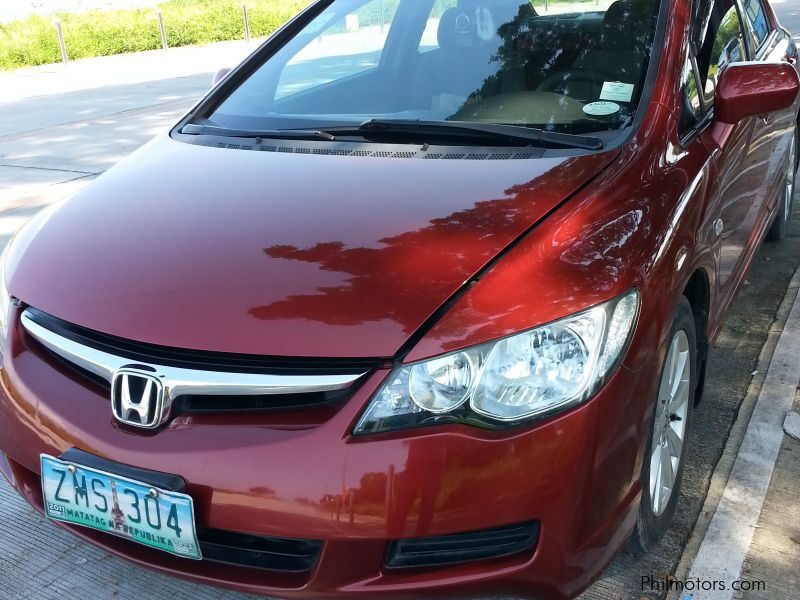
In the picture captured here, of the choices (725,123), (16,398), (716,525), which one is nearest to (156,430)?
(16,398)

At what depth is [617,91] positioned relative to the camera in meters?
2.36

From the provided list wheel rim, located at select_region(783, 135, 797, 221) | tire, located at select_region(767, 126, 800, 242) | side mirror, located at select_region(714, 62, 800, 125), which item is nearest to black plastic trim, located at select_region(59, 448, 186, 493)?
side mirror, located at select_region(714, 62, 800, 125)

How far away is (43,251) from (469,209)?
1.10 metres

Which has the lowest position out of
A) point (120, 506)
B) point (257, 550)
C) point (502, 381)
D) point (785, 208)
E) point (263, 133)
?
point (785, 208)

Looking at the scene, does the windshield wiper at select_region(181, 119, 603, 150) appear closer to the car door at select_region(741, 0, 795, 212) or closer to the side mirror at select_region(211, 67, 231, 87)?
the side mirror at select_region(211, 67, 231, 87)

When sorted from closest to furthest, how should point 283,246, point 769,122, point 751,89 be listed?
point 283,246 → point 751,89 → point 769,122

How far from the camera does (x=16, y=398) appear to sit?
75.0 inches

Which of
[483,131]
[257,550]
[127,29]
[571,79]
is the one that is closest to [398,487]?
[257,550]

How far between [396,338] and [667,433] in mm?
947

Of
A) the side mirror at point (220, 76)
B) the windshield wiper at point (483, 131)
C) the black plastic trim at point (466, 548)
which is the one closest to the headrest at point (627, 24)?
the windshield wiper at point (483, 131)

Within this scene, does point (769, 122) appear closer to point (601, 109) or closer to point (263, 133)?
point (601, 109)

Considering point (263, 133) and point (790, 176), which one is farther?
point (790, 176)

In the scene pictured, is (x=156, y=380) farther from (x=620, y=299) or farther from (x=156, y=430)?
(x=620, y=299)

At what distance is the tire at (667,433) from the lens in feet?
6.29
